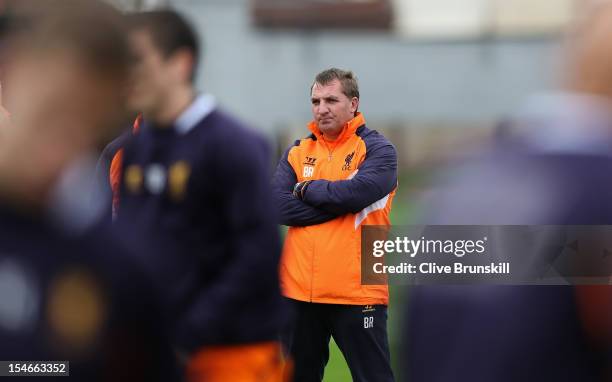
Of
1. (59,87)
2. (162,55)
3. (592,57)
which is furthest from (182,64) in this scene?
(592,57)

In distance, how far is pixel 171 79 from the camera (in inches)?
116

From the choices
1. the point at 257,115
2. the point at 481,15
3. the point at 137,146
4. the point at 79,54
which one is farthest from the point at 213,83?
the point at 79,54

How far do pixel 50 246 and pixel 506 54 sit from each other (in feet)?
84.5

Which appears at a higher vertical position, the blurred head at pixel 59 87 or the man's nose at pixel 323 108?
the man's nose at pixel 323 108

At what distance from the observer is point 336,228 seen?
4.70m

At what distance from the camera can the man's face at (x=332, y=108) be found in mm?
4773

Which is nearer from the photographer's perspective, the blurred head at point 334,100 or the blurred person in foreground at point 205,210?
the blurred person in foreground at point 205,210

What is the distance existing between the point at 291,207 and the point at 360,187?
0.35m

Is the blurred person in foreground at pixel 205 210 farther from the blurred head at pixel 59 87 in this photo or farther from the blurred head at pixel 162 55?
the blurred head at pixel 59 87

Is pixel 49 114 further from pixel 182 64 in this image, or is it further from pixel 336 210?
pixel 336 210

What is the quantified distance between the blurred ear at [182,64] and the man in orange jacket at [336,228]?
5.77 ft

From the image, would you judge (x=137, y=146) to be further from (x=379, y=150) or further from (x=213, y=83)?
(x=213, y=83)

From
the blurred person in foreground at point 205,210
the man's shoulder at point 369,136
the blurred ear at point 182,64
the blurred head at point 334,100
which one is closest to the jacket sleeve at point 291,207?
the blurred head at point 334,100

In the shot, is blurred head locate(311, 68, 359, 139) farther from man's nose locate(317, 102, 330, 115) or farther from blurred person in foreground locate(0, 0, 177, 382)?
blurred person in foreground locate(0, 0, 177, 382)
